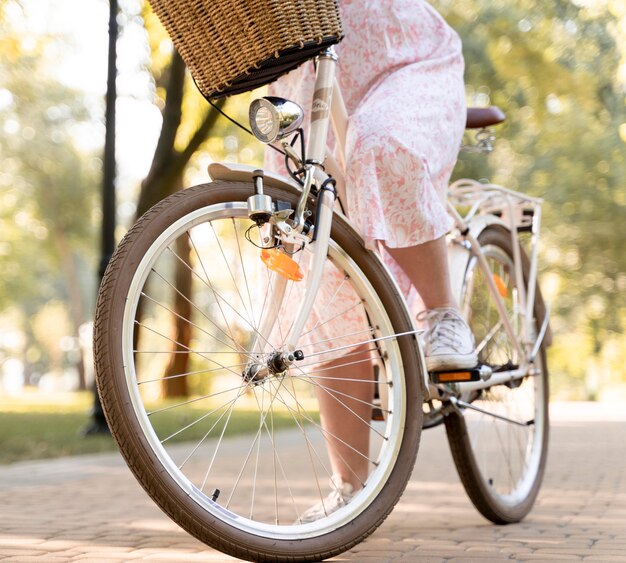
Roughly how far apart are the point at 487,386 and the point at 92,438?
5.12 meters

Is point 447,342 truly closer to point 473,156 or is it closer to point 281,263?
point 281,263

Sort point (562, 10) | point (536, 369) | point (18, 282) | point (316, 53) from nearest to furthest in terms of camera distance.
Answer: point (316, 53) < point (536, 369) < point (562, 10) < point (18, 282)

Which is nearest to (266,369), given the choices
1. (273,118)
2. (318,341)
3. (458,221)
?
(318,341)

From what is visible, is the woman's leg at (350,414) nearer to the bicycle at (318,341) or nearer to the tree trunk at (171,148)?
the bicycle at (318,341)

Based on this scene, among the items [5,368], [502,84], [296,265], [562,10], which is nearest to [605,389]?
[502,84]

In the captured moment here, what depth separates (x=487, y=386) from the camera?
3262mm

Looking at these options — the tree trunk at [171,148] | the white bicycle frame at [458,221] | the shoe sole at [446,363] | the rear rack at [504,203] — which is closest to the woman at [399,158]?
the shoe sole at [446,363]

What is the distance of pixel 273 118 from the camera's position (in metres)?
2.43

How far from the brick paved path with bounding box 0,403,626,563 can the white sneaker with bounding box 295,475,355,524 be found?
0.14 metres

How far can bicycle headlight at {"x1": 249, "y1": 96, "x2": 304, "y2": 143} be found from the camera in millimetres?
2428

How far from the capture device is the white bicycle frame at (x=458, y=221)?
8.16 feet

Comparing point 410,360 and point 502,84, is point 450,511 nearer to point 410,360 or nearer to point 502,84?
point 410,360

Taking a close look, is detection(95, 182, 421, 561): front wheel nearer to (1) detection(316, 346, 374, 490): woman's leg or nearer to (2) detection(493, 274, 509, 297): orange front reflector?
(1) detection(316, 346, 374, 490): woman's leg

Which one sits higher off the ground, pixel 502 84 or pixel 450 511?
pixel 502 84
